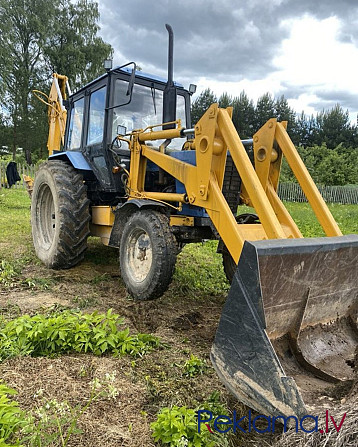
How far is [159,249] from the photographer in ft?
13.3

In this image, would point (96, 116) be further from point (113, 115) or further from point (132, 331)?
point (132, 331)

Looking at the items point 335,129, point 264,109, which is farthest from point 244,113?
point 335,129

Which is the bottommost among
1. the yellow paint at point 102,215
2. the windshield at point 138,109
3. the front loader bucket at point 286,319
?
the front loader bucket at point 286,319

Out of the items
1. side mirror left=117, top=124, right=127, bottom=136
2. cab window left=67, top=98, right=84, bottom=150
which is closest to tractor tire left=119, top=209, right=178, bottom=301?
side mirror left=117, top=124, right=127, bottom=136

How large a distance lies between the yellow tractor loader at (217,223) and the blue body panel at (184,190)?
15 mm

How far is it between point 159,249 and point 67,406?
2.03 m

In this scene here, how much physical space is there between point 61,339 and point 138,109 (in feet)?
11.5

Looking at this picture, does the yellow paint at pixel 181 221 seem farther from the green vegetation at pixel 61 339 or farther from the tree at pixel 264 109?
the tree at pixel 264 109

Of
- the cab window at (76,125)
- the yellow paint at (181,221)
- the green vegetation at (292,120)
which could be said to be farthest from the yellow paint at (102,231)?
the green vegetation at (292,120)

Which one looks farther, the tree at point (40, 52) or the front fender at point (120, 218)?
the tree at point (40, 52)

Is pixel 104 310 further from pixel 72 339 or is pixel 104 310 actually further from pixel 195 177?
pixel 195 177

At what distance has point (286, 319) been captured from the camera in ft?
9.07

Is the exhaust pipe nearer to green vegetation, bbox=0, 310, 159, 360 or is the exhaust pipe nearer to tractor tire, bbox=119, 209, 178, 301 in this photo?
tractor tire, bbox=119, 209, 178, 301

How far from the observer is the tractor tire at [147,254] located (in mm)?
4066
